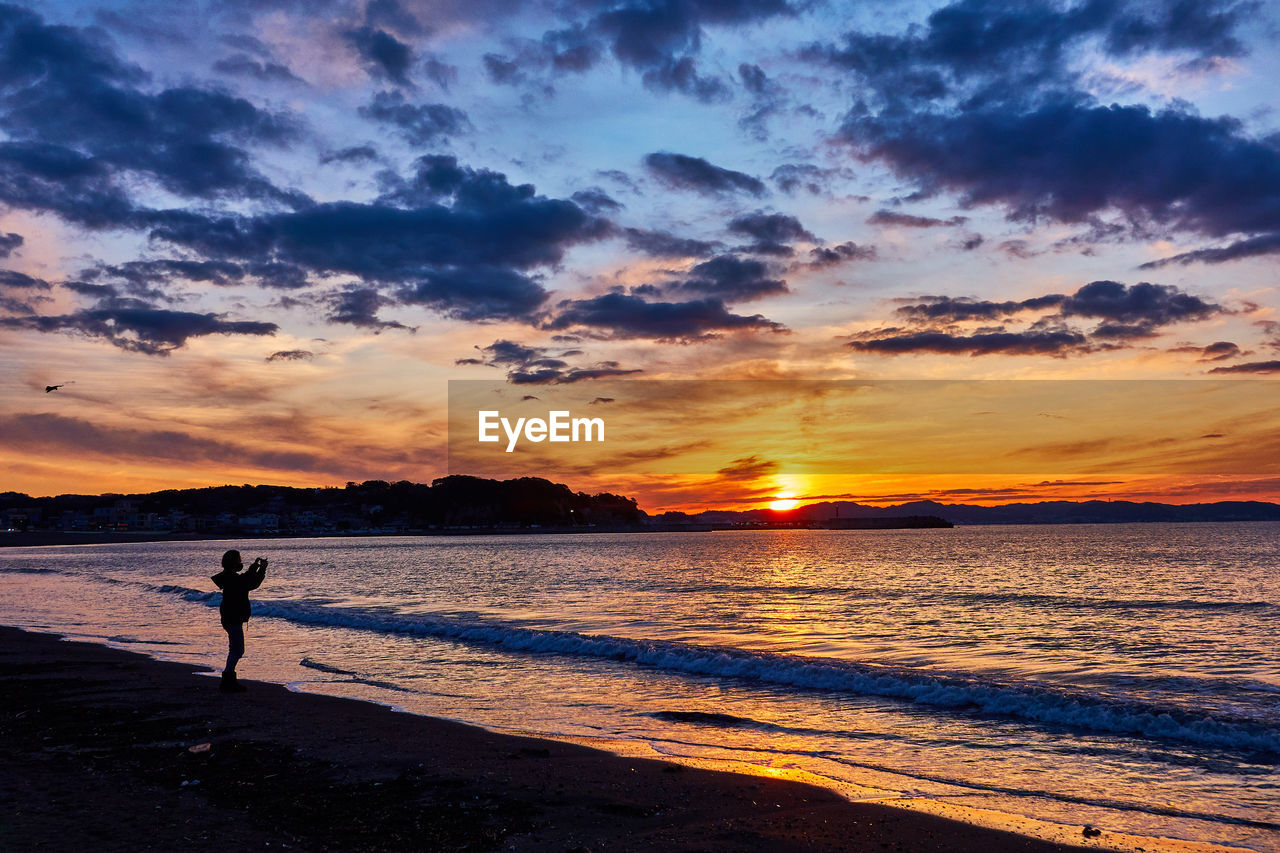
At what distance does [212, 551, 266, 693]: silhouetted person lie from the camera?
15984 millimetres

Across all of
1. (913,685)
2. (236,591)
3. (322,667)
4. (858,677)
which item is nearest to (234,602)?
(236,591)

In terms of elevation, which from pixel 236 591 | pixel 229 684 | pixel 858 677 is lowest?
pixel 858 677

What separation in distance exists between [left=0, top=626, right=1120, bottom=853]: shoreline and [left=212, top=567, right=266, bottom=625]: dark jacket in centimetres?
249

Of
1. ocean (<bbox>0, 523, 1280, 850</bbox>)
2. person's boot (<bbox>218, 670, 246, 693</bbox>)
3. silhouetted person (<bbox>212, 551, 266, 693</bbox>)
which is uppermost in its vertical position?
silhouetted person (<bbox>212, 551, 266, 693</bbox>)

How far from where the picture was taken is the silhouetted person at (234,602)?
1598cm

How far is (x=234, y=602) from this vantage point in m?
16.1

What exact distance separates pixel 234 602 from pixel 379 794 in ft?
27.8

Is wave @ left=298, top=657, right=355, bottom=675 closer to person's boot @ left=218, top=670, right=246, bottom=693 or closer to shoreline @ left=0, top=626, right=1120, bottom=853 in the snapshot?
person's boot @ left=218, top=670, right=246, bottom=693

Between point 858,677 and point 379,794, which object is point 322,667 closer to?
point 379,794

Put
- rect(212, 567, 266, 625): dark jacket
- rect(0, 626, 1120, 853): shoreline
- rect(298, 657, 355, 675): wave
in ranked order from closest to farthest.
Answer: rect(0, 626, 1120, 853): shoreline < rect(212, 567, 266, 625): dark jacket < rect(298, 657, 355, 675): wave

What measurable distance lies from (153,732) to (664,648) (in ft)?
44.1

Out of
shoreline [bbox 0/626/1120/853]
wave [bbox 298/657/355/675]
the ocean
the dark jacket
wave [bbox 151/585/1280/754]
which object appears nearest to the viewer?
shoreline [bbox 0/626/1120/853]

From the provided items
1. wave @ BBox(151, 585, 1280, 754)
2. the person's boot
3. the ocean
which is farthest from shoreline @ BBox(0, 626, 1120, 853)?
wave @ BBox(151, 585, 1280, 754)

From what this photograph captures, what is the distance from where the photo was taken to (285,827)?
8.04 metres
